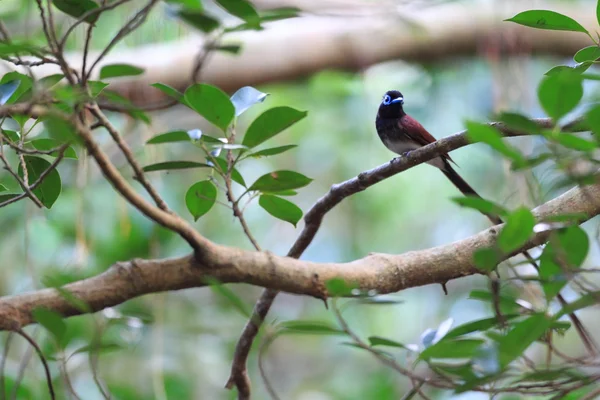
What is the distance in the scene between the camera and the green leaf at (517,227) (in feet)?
2.08

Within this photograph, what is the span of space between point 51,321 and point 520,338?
53 cm

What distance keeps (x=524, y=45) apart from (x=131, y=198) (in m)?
2.60

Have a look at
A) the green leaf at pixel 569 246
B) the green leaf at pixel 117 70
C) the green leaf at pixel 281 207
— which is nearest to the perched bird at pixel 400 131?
the green leaf at pixel 281 207

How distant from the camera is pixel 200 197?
1.07 m

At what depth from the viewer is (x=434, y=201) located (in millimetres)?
4066

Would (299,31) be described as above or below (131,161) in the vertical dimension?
above

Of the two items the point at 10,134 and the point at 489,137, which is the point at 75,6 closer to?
the point at 10,134

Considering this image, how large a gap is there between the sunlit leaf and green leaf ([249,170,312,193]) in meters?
0.10

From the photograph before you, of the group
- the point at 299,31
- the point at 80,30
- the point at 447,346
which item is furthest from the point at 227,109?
the point at 299,31

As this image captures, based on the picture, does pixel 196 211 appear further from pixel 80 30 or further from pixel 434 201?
pixel 434 201

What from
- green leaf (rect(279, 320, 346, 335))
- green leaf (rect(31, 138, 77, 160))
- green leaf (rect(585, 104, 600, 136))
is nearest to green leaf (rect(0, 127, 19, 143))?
green leaf (rect(31, 138, 77, 160))

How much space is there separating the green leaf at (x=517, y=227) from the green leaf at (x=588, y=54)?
433 mm

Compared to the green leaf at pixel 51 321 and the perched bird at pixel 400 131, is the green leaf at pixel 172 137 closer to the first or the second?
the green leaf at pixel 51 321

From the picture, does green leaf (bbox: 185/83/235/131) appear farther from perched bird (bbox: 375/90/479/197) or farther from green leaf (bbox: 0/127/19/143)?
perched bird (bbox: 375/90/479/197)
